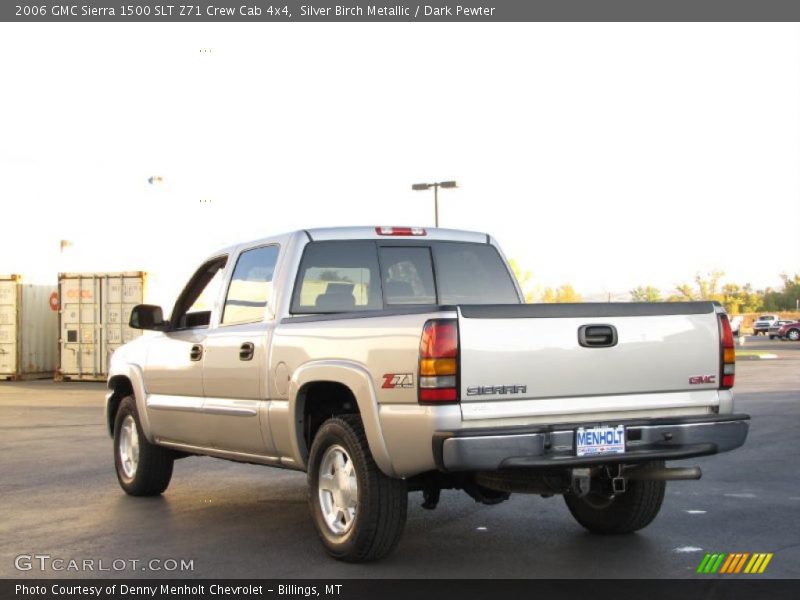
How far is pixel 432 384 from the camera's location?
562cm

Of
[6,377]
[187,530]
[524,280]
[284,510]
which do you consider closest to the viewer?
[187,530]

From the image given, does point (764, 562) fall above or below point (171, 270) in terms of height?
below

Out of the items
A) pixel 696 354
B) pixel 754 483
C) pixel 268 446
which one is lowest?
pixel 754 483

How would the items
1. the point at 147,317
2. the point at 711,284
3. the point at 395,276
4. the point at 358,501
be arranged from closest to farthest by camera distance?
the point at 358,501 → the point at 395,276 → the point at 147,317 → the point at 711,284

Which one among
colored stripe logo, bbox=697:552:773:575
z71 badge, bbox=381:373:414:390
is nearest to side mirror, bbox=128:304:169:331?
z71 badge, bbox=381:373:414:390

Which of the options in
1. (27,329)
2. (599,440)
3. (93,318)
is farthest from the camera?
(27,329)

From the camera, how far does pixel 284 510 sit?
8266mm

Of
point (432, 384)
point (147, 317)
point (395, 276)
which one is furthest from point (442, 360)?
point (147, 317)

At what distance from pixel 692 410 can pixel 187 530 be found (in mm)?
3568

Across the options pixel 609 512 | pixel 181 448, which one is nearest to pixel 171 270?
pixel 181 448

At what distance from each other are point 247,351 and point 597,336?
8.23 ft

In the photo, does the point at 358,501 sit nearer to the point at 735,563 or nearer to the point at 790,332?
the point at 735,563

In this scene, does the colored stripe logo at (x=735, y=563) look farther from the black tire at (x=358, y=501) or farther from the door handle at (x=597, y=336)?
the black tire at (x=358, y=501)

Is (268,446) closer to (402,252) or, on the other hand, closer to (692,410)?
(402,252)
